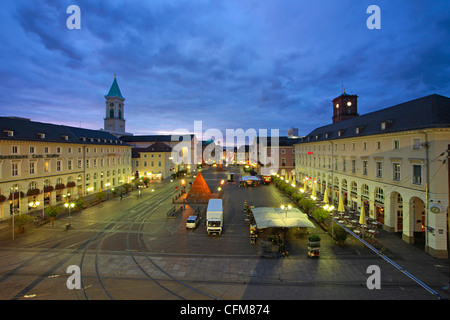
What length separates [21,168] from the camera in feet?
107

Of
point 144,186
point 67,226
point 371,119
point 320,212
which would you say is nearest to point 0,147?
point 67,226

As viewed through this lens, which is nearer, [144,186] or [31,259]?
[31,259]

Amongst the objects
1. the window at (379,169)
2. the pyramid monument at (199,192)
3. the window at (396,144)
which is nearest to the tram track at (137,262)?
the pyramid monument at (199,192)

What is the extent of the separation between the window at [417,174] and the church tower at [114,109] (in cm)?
10518

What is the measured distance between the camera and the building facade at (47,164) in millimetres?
30781

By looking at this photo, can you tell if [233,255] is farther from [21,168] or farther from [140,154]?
[140,154]

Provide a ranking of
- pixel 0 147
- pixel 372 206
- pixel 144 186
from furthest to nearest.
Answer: pixel 144 186
pixel 0 147
pixel 372 206

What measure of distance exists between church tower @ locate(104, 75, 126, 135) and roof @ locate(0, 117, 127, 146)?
49.2 meters

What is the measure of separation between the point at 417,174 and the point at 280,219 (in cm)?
1357

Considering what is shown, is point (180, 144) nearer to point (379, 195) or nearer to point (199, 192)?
point (199, 192)

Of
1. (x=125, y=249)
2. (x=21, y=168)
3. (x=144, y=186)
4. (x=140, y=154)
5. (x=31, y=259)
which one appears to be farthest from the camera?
(x=140, y=154)

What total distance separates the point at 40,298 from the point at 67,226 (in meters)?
15.7

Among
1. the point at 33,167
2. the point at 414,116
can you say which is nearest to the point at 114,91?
the point at 33,167

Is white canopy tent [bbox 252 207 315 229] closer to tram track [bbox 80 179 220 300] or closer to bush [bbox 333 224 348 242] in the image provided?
bush [bbox 333 224 348 242]
